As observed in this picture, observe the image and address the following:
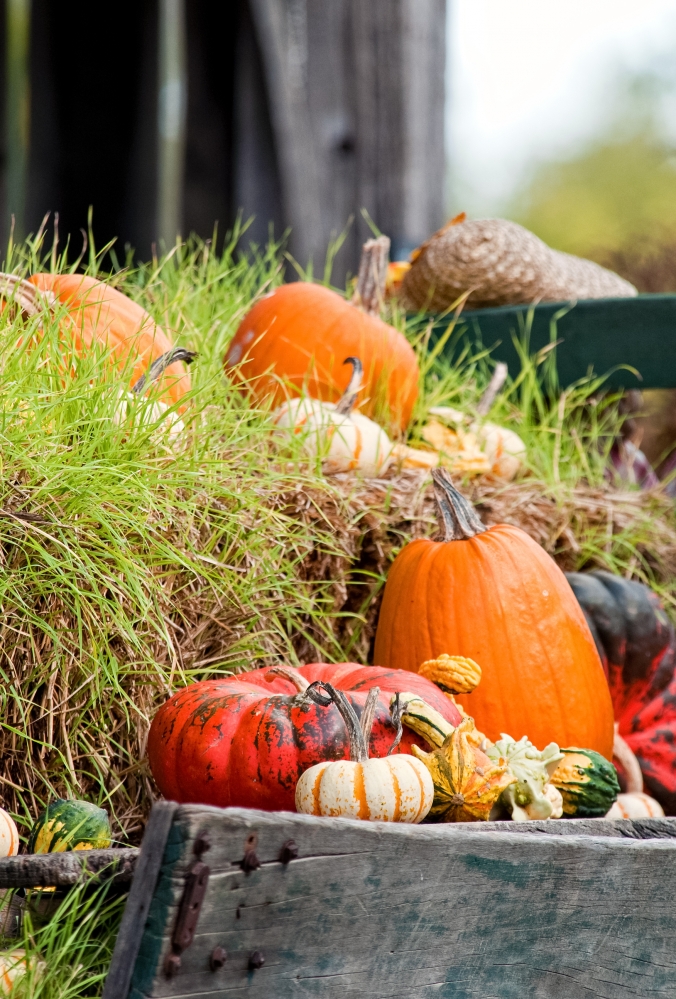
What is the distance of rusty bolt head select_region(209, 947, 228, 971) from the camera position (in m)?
0.92

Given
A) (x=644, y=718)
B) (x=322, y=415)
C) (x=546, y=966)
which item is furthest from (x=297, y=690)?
(x=644, y=718)

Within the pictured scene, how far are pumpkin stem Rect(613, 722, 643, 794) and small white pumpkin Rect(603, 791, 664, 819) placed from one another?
0.13ft

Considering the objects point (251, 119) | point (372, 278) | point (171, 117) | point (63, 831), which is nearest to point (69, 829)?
point (63, 831)

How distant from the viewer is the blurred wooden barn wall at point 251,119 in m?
3.87

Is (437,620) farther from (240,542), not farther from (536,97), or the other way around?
(536,97)

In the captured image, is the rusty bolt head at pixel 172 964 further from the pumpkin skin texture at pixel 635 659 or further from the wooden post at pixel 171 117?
the wooden post at pixel 171 117

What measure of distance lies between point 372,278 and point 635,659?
44.2 inches

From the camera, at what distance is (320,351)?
7.60 feet

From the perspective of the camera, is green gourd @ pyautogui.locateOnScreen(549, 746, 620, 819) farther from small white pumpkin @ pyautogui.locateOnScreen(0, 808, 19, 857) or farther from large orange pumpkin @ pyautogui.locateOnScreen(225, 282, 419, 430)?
large orange pumpkin @ pyautogui.locateOnScreen(225, 282, 419, 430)

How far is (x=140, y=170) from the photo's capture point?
16.3 feet

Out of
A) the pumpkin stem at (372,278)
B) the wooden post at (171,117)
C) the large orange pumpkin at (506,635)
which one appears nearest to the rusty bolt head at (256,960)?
the large orange pumpkin at (506,635)

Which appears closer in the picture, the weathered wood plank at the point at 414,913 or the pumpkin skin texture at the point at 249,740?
the weathered wood plank at the point at 414,913

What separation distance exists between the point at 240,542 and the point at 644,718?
98cm

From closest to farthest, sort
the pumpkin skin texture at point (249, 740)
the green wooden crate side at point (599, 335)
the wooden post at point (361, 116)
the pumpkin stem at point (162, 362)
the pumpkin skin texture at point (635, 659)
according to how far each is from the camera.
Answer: the pumpkin skin texture at point (249, 740)
the pumpkin stem at point (162, 362)
the pumpkin skin texture at point (635, 659)
the green wooden crate side at point (599, 335)
the wooden post at point (361, 116)
